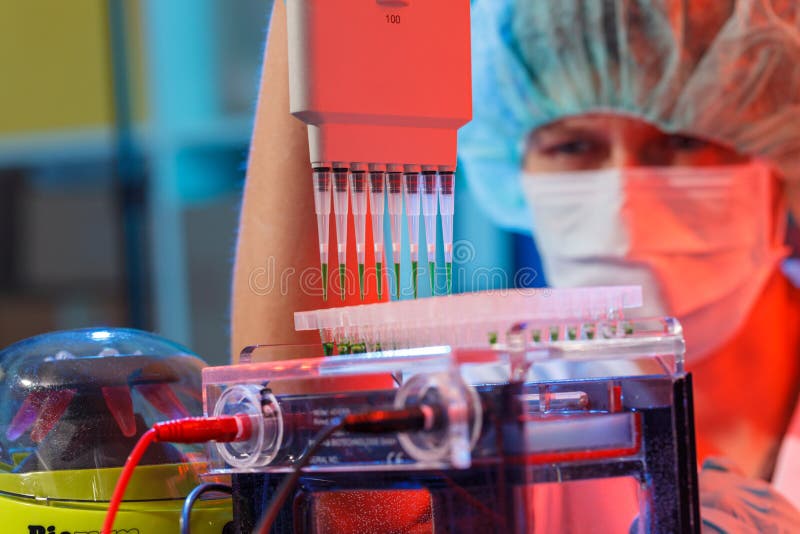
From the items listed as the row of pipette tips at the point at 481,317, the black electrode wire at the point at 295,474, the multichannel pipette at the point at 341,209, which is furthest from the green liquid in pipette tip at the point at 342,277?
the black electrode wire at the point at 295,474

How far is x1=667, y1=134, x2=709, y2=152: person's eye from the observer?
80.2 inches

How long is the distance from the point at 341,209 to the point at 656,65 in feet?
4.48

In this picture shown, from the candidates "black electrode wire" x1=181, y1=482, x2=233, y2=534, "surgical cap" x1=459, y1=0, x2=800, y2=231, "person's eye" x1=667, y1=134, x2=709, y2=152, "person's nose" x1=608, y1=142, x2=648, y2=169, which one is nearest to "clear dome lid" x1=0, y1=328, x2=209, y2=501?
"black electrode wire" x1=181, y1=482, x2=233, y2=534

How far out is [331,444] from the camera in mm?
564

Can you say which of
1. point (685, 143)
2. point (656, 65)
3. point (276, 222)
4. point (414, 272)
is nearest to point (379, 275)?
point (414, 272)

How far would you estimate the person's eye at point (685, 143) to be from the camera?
6.68 feet

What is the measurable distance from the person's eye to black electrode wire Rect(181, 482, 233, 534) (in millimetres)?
1612

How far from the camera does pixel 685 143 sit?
2053mm

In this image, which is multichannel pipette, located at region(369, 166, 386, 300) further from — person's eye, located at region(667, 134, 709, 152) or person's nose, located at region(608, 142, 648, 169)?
person's eye, located at region(667, 134, 709, 152)

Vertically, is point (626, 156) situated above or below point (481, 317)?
above

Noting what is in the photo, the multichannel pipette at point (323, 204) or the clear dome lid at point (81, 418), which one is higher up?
the multichannel pipette at point (323, 204)

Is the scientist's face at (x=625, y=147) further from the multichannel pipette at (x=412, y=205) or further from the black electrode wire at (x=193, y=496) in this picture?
the black electrode wire at (x=193, y=496)

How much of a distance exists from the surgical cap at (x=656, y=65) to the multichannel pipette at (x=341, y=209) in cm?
123

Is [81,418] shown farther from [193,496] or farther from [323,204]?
[323,204]
